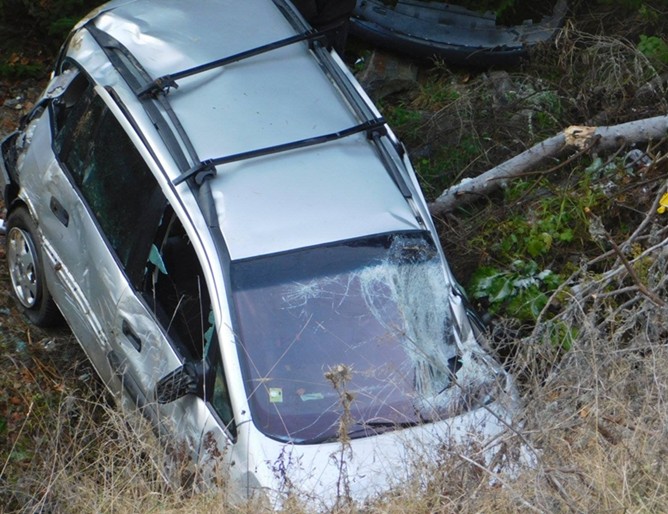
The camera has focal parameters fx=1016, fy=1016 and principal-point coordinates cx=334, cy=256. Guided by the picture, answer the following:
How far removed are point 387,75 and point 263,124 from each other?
3482 mm

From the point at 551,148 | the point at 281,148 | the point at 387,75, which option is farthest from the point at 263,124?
the point at 387,75

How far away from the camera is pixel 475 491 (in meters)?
3.97

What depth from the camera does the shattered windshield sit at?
4629mm

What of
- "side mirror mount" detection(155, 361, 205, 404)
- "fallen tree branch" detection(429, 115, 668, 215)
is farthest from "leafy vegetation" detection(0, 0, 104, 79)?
"side mirror mount" detection(155, 361, 205, 404)

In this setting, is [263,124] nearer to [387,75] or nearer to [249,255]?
[249,255]

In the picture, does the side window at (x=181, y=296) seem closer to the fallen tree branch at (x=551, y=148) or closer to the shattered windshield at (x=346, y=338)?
the shattered windshield at (x=346, y=338)

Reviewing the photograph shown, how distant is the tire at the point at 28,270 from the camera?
6.09 m

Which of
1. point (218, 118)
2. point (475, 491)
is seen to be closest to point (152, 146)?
point (218, 118)

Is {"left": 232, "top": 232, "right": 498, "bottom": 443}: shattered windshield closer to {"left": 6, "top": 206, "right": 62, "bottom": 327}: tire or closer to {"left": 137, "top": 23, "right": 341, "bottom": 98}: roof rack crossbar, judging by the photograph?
{"left": 137, "top": 23, "right": 341, "bottom": 98}: roof rack crossbar

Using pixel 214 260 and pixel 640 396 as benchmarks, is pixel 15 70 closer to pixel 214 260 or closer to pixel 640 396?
pixel 214 260

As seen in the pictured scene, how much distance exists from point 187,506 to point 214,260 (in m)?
1.24

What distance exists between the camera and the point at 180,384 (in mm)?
4641

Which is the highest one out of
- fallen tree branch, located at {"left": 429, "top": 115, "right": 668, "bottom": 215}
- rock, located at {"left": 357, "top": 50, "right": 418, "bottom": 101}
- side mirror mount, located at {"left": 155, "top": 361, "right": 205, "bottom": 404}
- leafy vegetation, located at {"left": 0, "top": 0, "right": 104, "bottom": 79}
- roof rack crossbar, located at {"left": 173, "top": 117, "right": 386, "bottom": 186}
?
leafy vegetation, located at {"left": 0, "top": 0, "right": 104, "bottom": 79}

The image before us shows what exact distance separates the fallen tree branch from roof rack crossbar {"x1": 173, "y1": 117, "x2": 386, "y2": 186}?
4.98 feet
